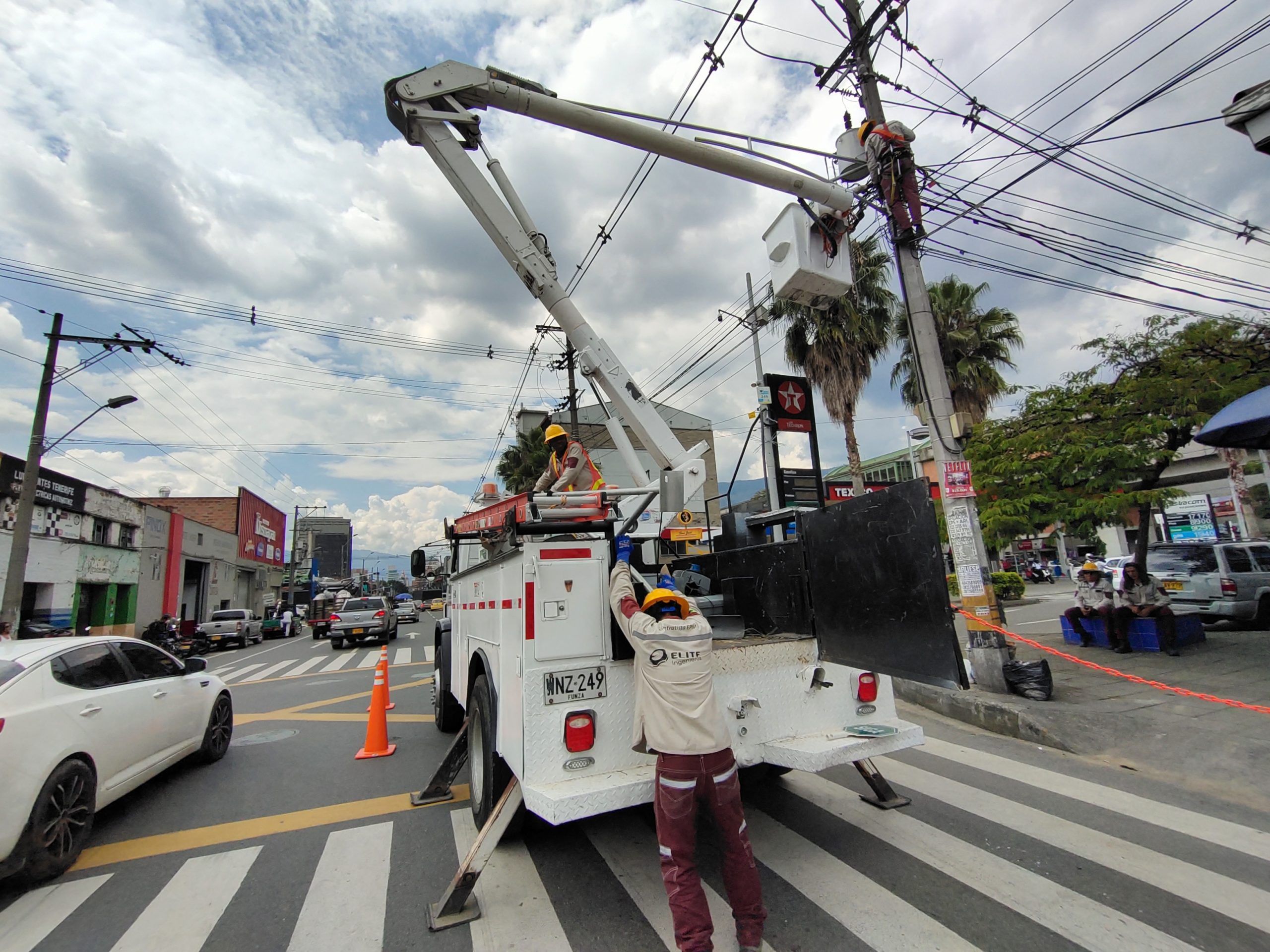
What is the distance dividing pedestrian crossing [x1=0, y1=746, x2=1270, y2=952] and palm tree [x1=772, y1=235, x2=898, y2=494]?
15608mm

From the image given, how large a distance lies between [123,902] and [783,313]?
18807 mm

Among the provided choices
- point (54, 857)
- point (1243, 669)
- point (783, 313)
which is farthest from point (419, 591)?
point (783, 313)

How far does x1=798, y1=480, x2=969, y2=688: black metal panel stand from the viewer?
313 centimetres

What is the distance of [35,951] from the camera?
3158mm

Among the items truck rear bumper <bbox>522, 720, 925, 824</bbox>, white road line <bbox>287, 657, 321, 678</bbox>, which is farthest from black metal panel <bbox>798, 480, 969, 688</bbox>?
white road line <bbox>287, 657, 321, 678</bbox>

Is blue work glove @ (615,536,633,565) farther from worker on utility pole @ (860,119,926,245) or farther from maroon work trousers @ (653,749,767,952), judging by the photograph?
worker on utility pole @ (860,119,926,245)

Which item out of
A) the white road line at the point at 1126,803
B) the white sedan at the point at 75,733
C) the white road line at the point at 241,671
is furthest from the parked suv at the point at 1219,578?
the white road line at the point at 241,671

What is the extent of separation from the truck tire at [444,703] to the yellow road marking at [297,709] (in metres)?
2.90

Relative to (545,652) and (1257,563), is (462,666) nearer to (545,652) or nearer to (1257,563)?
(545,652)

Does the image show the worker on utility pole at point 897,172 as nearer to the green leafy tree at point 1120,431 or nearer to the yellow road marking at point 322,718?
the green leafy tree at point 1120,431

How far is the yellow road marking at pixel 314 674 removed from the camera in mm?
13766

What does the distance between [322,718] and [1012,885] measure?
8.87m

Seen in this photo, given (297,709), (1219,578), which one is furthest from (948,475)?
(297,709)

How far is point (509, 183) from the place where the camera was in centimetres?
673
